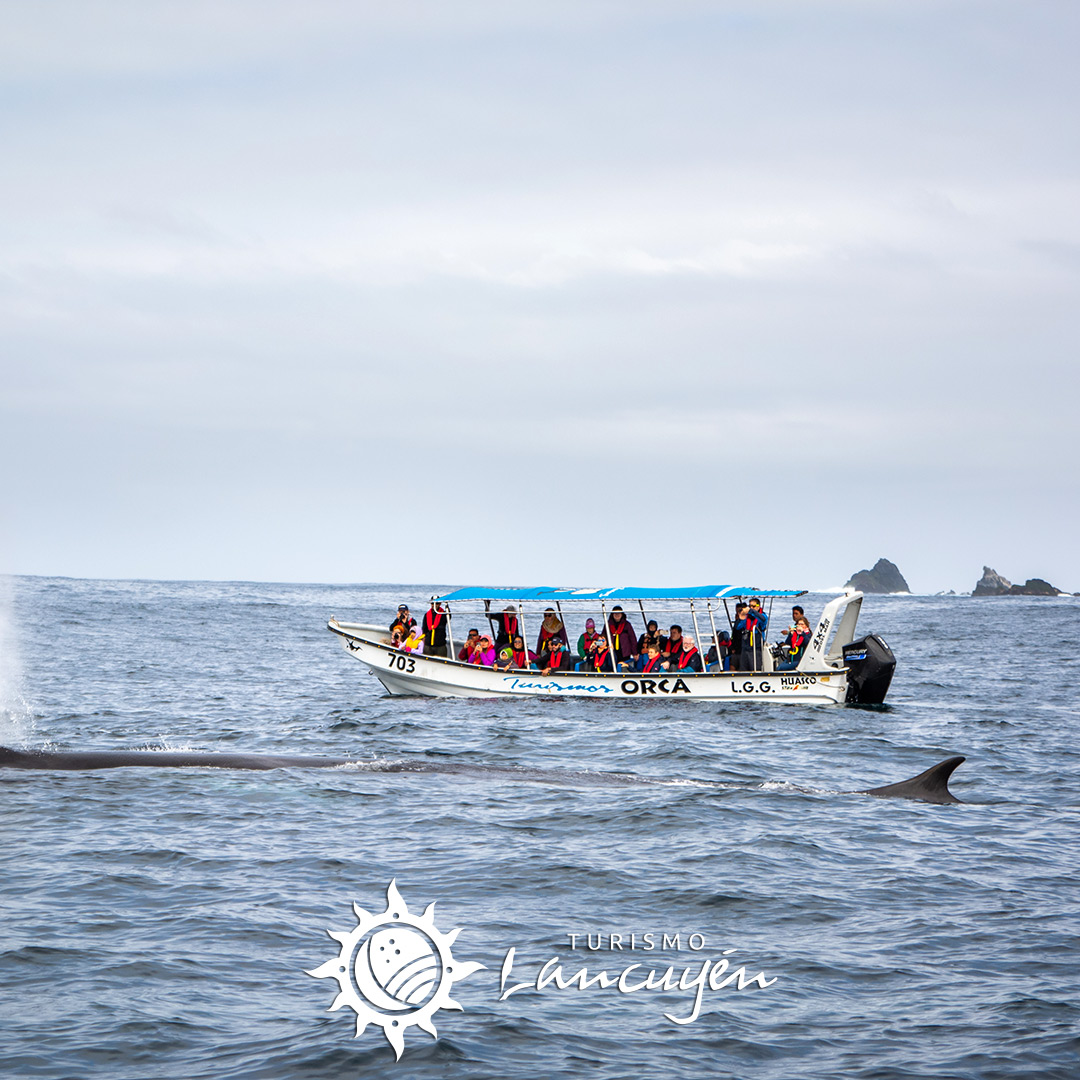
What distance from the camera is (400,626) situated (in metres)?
30.1

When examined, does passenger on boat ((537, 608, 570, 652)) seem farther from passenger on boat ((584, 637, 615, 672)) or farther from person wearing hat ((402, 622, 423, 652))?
person wearing hat ((402, 622, 423, 652))

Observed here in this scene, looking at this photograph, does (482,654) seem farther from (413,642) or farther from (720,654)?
(720,654)

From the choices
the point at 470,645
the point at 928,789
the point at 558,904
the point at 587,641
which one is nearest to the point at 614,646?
the point at 587,641

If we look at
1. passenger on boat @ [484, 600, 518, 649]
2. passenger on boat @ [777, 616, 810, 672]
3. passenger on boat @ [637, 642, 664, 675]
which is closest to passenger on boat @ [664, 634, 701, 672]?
passenger on boat @ [637, 642, 664, 675]

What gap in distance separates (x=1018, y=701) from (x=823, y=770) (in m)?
16.3

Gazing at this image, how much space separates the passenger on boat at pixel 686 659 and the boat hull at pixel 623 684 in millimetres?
572

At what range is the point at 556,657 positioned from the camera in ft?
95.7

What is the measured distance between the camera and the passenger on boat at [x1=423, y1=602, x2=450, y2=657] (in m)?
29.4

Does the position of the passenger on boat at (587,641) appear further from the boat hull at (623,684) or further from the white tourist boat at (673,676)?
the boat hull at (623,684)

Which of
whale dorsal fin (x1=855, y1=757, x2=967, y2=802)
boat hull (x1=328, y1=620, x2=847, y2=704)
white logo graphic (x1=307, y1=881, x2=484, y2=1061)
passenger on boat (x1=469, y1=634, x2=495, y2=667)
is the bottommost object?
white logo graphic (x1=307, y1=881, x2=484, y2=1061)

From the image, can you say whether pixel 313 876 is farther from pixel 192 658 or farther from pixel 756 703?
pixel 192 658

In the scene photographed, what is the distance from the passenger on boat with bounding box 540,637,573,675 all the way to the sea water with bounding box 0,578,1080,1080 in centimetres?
668

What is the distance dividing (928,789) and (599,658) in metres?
13.8

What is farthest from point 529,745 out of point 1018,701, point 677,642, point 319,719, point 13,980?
point 1018,701
